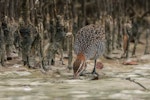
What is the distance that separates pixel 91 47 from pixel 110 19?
2.48m

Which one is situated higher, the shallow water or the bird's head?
the bird's head

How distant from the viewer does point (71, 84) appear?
8.12 m

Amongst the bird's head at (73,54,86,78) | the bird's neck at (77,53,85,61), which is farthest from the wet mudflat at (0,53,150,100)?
the bird's neck at (77,53,85,61)

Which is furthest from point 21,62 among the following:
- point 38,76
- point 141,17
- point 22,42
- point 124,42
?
point 141,17

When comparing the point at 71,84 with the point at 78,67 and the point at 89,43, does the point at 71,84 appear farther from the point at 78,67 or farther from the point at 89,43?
the point at 89,43

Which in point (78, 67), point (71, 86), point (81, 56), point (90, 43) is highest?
point (90, 43)

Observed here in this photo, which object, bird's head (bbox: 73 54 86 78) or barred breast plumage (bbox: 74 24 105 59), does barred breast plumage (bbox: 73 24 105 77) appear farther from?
bird's head (bbox: 73 54 86 78)

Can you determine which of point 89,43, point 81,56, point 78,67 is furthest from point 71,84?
point 89,43

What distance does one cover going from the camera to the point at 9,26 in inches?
378

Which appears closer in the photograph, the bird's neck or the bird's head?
the bird's head

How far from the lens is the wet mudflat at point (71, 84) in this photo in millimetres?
7250

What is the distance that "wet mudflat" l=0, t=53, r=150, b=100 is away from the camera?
7.25 meters

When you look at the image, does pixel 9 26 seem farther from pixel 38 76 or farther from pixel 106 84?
pixel 106 84

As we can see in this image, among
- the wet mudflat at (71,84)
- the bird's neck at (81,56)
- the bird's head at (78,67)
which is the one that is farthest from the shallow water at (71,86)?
the bird's neck at (81,56)
